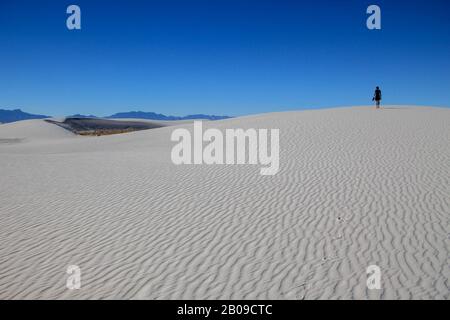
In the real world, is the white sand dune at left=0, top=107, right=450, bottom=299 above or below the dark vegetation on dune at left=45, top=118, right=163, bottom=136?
below

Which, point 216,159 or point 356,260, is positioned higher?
point 216,159

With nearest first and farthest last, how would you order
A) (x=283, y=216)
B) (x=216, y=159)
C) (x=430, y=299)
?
(x=430, y=299) → (x=283, y=216) → (x=216, y=159)

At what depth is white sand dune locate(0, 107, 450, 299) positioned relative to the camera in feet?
16.0

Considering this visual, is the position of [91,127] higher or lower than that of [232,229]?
higher

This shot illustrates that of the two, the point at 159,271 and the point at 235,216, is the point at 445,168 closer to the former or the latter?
the point at 235,216

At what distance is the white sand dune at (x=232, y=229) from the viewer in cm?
486

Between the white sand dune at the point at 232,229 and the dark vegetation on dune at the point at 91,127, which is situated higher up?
the dark vegetation on dune at the point at 91,127

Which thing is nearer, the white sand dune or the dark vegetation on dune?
the white sand dune

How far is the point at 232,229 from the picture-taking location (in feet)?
22.5

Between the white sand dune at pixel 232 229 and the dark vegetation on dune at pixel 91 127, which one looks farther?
the dark vegetation on dune at pixel 91 127

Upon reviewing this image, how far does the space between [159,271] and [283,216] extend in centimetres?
326

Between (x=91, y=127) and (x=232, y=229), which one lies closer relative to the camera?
(x=232, y=229)
